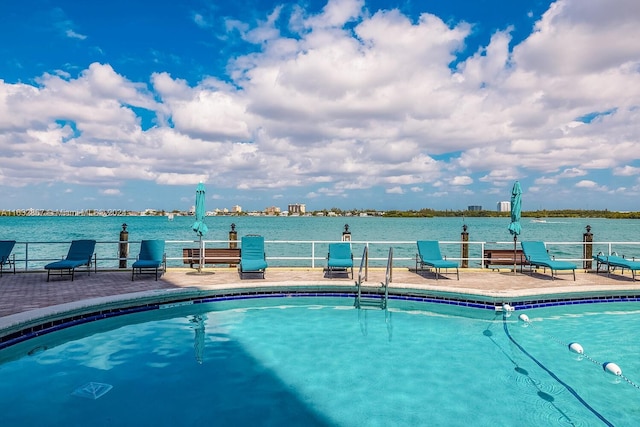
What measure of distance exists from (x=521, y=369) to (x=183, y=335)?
4.71 m

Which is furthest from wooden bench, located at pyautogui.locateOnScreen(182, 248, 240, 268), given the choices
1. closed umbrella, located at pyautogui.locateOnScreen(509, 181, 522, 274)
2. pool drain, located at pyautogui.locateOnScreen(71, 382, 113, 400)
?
closed umbrella, located at pyautogui.locateOnScreen(509, 181, 522, 274)

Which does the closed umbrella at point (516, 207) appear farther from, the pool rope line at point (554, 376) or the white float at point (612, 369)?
the white float at point (612, 369)

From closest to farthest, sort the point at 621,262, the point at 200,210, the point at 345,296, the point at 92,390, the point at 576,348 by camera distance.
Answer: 1. the point at 92,390
2. the point at 576,348
3. the point at 345,296
4. the point at 621,262
5. the point at 200,210

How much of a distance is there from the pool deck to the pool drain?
7.86 ft

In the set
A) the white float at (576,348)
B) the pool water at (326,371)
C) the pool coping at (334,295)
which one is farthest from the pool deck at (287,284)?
the white float at (576,348)

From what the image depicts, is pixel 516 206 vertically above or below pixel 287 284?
above

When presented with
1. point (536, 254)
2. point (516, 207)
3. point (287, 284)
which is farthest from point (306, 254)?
point (287, 284)

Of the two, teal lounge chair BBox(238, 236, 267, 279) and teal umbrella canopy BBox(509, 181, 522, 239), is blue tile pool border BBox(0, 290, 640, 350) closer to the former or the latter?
teal lounge chair BBox(238, 236, 267, 279)

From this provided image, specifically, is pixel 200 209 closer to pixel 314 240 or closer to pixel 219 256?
pixel 219 256

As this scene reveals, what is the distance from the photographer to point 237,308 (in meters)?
7.40

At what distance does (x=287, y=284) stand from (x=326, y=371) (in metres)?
3.55

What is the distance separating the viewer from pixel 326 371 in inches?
178

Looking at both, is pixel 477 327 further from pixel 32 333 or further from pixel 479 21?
pixel 479 21

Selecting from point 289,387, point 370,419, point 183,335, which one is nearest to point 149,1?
point 183,335
